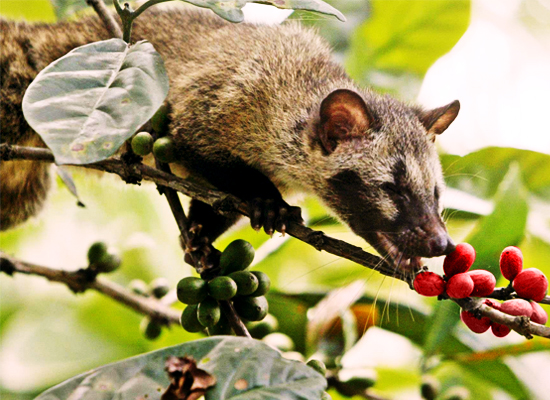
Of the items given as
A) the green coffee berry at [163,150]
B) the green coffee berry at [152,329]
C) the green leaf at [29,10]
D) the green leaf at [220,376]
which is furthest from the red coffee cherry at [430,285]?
the green leaf at [29,10]

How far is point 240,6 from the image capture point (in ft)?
5.98

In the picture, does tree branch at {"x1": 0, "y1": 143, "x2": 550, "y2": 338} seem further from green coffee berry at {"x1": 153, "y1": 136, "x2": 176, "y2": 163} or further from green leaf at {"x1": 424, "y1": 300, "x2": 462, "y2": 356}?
green leaf at {"x1": 424, "y1": 300, "x2": 462, "y2": 356}

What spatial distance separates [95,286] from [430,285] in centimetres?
173

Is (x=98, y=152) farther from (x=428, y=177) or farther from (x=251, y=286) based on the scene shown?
(x=428, y=177)

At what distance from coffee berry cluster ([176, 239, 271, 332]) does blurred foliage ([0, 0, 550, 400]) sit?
2.26ft

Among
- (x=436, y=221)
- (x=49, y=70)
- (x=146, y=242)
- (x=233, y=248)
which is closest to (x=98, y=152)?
(x=49, y=70)

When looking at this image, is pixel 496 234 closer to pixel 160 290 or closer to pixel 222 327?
pixel 222 327

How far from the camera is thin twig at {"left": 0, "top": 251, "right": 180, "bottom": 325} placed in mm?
2746

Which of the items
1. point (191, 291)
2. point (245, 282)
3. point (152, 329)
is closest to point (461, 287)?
point (245, 282)

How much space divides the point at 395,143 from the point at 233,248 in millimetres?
1066

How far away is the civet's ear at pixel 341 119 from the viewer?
2.65 metres

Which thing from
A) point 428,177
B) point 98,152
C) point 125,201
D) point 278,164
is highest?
point 98,152

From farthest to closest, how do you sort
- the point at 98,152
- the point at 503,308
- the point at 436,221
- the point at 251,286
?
1. the point at 436,221
2. the point at 251,286
3. the point at 503,308
4. the point at 98,152

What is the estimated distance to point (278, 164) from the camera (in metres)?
3.01
